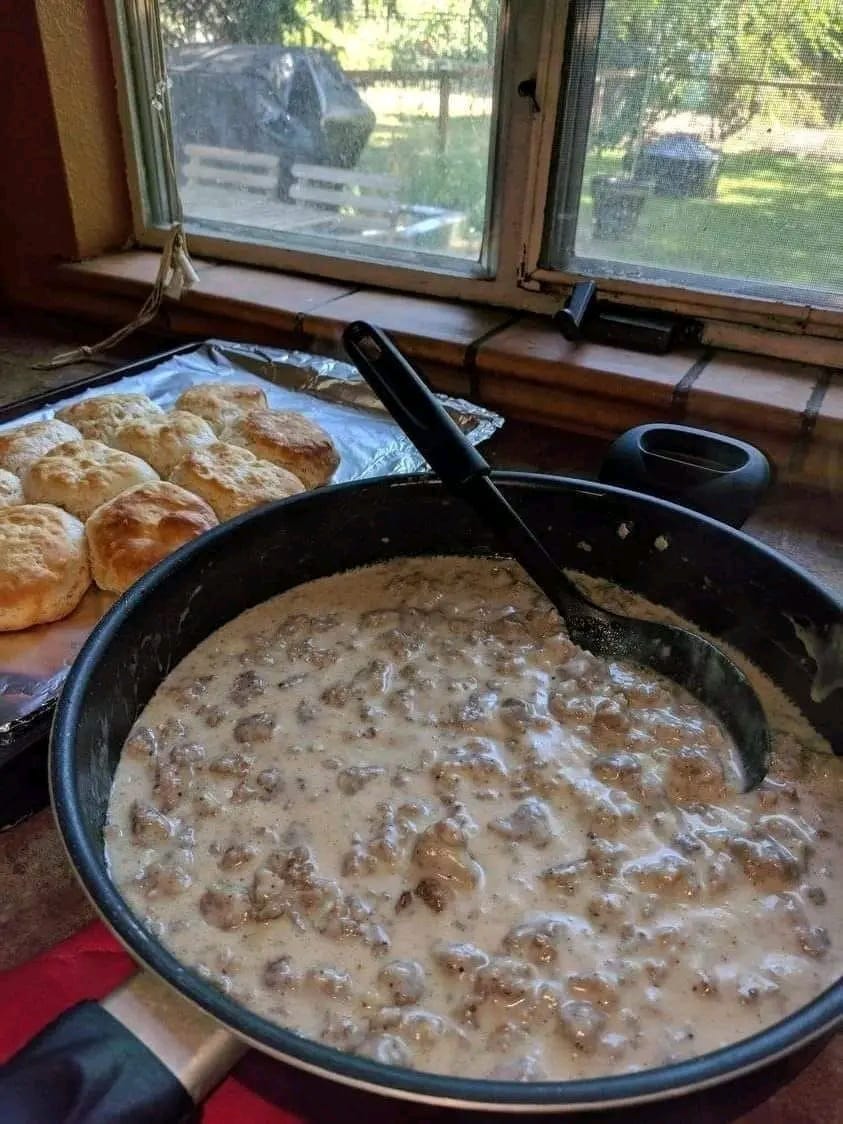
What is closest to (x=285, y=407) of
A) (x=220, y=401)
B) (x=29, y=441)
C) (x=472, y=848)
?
(x=220, y=401)

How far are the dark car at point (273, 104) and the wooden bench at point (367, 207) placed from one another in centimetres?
2

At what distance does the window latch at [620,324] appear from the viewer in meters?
1.31

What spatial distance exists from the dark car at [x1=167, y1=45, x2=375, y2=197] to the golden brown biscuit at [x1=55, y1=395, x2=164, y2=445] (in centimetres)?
64

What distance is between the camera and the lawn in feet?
4.05

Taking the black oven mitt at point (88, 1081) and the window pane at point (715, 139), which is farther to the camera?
the window pane at point (715, 139)

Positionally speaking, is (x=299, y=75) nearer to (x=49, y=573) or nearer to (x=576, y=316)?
(x=576, y=316)

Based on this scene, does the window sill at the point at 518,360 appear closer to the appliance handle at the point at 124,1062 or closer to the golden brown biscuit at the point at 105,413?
the golden brown biscuit at the point at 105,413

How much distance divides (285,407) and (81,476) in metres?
0.38

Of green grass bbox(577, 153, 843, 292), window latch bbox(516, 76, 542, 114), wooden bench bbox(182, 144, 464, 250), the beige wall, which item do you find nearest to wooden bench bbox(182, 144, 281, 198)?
wooden bench bbox(182, 144, 464, 250)

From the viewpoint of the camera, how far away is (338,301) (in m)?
1.54

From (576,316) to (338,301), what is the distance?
451mm

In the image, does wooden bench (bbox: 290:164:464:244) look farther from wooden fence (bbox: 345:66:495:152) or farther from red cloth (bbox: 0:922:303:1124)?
red cloth (bbox: 0:922:303:1124)

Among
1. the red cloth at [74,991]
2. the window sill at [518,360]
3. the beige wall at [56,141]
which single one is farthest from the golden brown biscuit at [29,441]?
the beige wall at [56,141]

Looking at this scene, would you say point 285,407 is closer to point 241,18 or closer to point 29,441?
point 29,441
